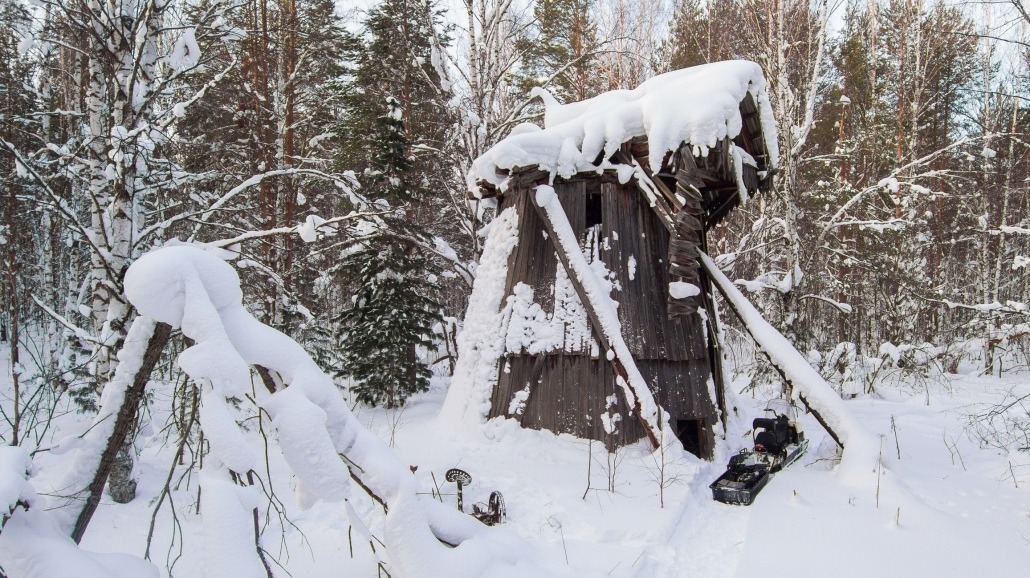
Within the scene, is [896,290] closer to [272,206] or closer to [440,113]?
[440,113]

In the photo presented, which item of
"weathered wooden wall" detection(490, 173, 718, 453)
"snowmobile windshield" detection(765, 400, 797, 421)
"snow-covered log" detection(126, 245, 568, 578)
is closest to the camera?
"snow-covered log" detection(126, 245, 568, 578)

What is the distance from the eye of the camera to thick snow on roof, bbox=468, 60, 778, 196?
6.94m

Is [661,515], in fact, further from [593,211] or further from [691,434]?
[593,211]

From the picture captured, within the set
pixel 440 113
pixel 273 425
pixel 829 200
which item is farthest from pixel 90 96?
pixel 829 200

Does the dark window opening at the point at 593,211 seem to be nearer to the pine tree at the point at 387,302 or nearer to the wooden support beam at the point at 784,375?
the wooden support beam at the point at 784,375

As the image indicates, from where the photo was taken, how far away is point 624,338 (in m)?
7.55

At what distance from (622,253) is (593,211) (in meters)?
1.01

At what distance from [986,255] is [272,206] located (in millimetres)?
20424

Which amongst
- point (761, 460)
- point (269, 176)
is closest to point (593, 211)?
point (761, 460)

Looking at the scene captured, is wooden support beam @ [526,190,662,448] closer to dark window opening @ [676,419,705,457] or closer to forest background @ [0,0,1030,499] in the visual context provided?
dark window opening @ [676,419,705,457]

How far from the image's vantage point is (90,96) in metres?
5.86

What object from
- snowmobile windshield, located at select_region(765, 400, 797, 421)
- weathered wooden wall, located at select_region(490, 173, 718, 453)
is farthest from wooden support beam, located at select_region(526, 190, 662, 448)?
snowmobile windshield, located at select_region(765, 400, 797, 421)

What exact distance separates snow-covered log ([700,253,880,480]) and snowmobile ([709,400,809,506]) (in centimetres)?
56

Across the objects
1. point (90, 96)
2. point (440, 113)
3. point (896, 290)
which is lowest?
point (896, 290)
